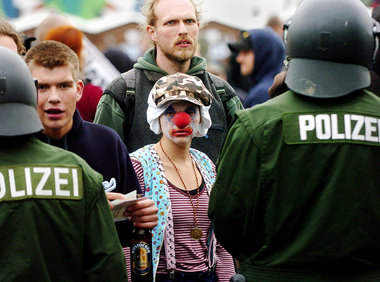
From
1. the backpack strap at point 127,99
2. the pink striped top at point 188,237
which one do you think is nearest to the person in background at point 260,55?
the backpack strap at point 127,99

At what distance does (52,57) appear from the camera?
4.54 m

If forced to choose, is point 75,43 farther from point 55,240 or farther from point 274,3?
point 274,3

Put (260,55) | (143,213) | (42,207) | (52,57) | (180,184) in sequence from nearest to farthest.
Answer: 1. (42,207)
2. (143,213)
3. (52,57)
4. (180,184)
5. (260,55)

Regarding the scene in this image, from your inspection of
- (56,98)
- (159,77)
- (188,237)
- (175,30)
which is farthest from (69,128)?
(175,30)

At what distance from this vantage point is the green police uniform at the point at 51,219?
324cm

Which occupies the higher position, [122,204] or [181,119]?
[181,119]

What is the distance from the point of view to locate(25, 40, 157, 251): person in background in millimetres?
4438

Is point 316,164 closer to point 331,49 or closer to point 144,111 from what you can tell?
point 331,49

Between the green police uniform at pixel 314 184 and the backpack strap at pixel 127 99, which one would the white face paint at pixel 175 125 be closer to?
the backpack strap at pixel 127 99

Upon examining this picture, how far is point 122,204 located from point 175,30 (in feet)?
6.71

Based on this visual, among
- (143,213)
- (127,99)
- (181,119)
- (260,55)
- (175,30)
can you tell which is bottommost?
(143,213)

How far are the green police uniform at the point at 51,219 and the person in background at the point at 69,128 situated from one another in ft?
3.15

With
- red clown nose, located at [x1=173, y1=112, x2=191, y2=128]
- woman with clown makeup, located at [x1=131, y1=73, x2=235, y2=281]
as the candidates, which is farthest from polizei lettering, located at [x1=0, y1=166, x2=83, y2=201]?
red clown nose, located at [x1=173, y1=112, x2=191, y2=128]

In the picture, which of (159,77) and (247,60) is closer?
(159,77)
